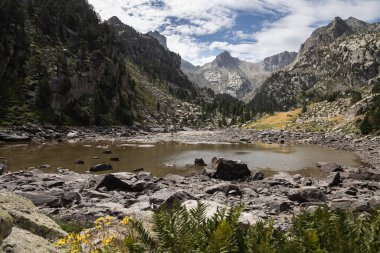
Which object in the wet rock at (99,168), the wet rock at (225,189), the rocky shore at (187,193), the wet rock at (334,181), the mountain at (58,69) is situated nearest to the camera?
the rocky shore at (187,193)

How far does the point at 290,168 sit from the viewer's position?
3597 centimetres

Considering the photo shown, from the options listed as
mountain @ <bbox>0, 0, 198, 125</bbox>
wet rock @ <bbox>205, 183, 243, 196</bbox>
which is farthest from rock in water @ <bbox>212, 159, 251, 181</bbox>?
mountain @ <bbox>0, 0, 198, 125</bbox>

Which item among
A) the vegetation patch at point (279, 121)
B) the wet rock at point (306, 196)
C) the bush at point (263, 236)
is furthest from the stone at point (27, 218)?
the vegetation patch at point (279, 121)

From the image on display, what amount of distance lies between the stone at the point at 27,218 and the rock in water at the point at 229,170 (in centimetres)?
2108

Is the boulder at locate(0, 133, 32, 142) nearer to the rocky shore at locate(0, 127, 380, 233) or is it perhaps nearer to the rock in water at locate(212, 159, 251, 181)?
the rocky shore at locate(0, 127, 380, 233)

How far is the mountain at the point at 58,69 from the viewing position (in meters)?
78.0

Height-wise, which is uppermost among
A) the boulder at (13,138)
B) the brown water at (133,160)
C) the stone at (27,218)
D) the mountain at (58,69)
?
the mountain at (58,69)

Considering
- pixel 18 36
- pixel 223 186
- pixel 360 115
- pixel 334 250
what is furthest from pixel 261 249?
pixel 18 36

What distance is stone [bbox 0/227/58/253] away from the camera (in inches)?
245

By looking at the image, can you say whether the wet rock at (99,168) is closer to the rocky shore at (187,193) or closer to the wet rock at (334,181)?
the rocky shore at (187,193)

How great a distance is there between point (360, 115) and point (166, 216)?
270 feet

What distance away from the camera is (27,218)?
8.34 meters

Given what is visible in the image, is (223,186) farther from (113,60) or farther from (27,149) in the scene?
(113,60)

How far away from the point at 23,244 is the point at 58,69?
8690 centimetres
